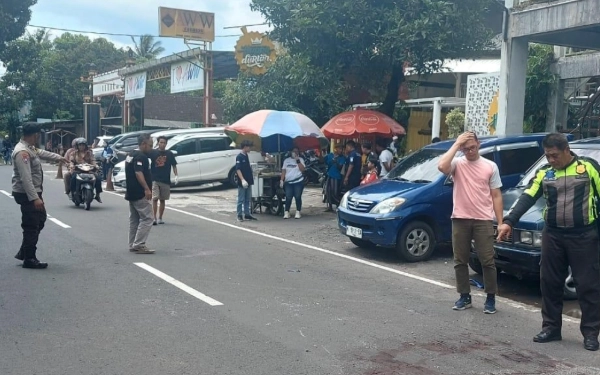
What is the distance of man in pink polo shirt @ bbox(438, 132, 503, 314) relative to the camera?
697 cm

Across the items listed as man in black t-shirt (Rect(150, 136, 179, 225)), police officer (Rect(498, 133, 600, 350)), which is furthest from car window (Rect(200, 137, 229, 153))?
police officer (Rect(498, 133, 600, 350))

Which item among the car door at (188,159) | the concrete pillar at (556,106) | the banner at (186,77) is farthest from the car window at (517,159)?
the banner at (186,77)

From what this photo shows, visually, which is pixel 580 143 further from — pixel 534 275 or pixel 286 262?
pixel 286 262

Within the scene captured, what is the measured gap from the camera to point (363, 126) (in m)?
16.6

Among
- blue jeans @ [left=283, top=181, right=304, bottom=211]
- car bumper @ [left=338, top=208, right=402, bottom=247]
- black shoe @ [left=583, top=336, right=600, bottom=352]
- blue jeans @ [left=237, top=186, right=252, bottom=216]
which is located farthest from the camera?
blue jeans @ [left=283, top=181, right=304, bottom=211]

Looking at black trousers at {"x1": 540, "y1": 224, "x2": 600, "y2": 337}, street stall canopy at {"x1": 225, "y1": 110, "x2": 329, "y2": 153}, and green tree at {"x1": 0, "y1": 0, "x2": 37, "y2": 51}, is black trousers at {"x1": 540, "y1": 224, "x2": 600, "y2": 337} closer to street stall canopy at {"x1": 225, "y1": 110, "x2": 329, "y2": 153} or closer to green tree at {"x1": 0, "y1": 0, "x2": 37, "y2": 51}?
street stall canopy at {"x1": 225, "y1": 110, "x2": 329, "y2": 153}

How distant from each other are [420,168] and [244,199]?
4.99m

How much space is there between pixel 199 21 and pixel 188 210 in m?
19.8

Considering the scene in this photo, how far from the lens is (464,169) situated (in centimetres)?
711

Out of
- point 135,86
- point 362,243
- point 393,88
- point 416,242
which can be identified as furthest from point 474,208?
point 135,86

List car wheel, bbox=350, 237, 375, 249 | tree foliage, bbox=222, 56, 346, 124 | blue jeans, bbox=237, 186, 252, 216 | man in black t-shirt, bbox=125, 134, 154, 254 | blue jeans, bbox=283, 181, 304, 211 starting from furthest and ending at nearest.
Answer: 1. tree foliage, bbox=222, 56, 346, 124
2. blue jeans, bbox=283, 181, 304, 211
3. blue jeans, bbox=237, 186, 252, 216
4. car wheel, bbox=350, 237, 375, 249
5. man in black t-shirt, bbox=125, 134, 154, 254

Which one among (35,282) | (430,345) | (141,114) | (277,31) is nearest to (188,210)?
(277,31)

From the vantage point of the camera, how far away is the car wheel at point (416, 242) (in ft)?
32.9

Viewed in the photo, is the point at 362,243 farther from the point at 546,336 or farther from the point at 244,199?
the point at 546,336
